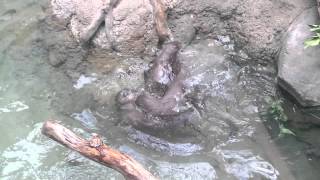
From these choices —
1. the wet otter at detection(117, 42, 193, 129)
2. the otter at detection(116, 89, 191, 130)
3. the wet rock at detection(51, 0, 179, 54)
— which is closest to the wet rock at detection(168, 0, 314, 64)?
the wet rock at detection(51, 0, 179, 54)

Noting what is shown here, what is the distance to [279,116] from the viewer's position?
5.56 meters

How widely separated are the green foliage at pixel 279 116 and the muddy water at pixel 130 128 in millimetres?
117

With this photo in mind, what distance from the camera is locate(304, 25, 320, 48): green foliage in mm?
4977

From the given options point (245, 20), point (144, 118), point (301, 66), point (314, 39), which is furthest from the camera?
point (245, 20)

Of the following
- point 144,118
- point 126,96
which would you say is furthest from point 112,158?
point 126,96

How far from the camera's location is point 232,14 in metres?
6.41

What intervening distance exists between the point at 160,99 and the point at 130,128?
0.46m

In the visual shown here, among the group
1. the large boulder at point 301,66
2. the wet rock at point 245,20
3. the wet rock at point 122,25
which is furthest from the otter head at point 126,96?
the large boulder at point 301,66

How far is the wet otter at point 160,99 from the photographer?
5520 millimetres

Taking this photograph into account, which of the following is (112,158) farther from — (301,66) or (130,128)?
(301,66)

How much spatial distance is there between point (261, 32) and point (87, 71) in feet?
6.92

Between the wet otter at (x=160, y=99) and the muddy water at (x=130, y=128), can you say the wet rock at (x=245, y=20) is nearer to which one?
the muddy water at (x=130, y=128)

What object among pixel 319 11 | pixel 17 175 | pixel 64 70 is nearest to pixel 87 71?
pixel 64 70

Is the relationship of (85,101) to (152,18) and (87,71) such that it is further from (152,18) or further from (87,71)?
(152,18)
